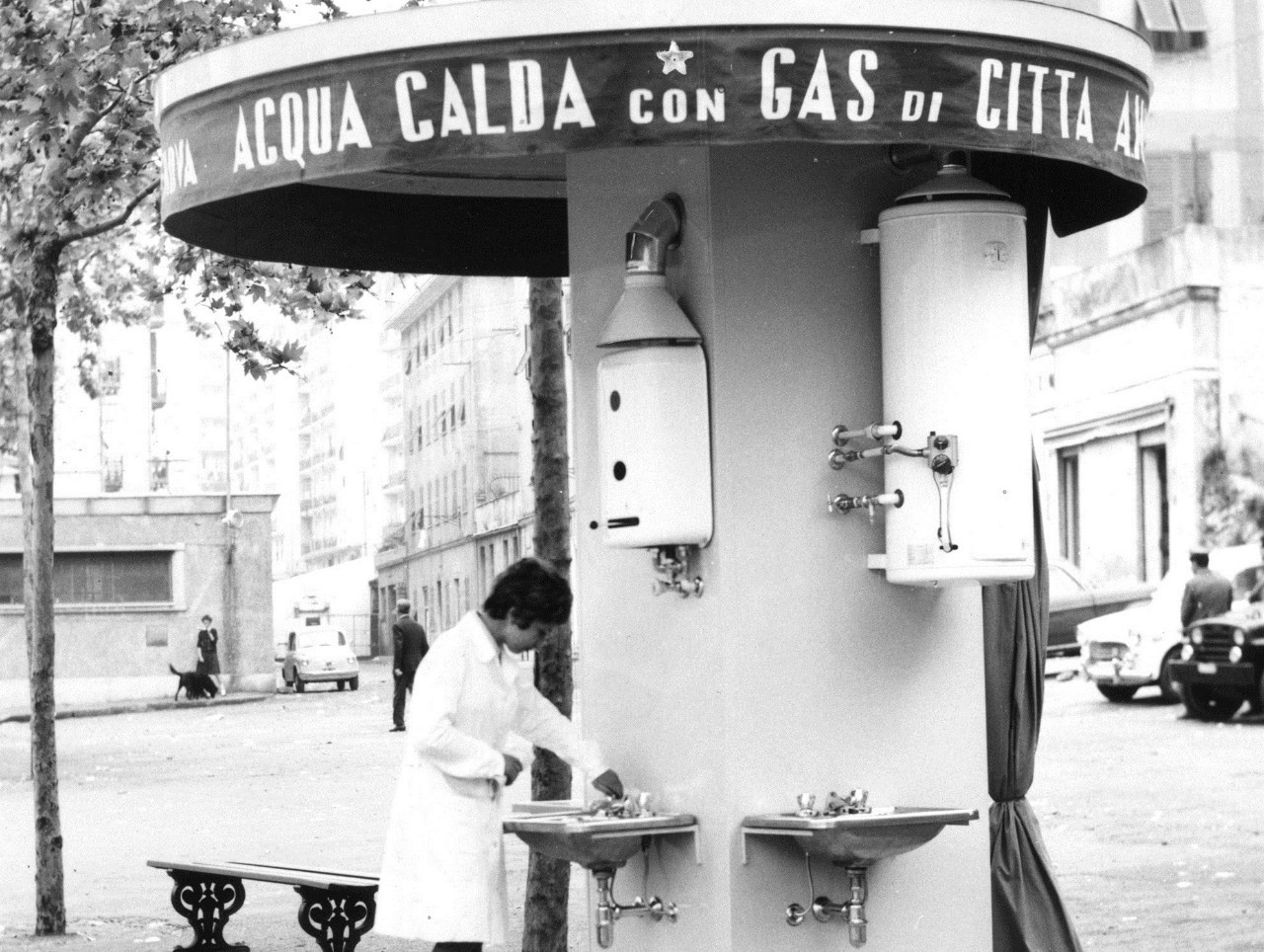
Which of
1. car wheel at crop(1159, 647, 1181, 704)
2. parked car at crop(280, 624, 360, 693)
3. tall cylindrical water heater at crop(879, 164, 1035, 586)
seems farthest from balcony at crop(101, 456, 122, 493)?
tall cylindrical water heater at crop(879, 164, 1035, 586)

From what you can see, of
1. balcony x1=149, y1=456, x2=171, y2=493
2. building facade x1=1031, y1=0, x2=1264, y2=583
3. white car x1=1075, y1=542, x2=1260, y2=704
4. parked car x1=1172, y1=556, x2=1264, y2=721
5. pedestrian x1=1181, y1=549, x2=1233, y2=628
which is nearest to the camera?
parked car x1=1172, y1=556, x2=1264, y2=721

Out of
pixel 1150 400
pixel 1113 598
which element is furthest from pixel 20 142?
pixel 1150 400

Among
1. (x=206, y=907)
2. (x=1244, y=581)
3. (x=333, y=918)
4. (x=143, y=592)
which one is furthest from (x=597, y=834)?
(x=143, y=592)

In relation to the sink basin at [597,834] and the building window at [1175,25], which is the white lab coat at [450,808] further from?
the building window at [1175,25]

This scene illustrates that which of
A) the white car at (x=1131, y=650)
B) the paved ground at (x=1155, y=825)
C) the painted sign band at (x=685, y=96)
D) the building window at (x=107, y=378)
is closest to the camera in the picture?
the painted sign band at (x=685, y=96)

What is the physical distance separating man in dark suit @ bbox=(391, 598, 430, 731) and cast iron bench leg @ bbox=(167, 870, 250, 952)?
17.7 metres

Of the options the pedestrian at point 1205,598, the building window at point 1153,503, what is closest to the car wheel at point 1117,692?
the pedestrian at point 1205,598

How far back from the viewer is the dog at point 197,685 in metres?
44.9

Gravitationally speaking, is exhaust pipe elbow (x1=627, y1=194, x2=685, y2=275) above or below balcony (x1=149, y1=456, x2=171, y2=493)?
below

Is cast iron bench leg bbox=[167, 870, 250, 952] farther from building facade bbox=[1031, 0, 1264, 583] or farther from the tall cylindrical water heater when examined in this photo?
building facade bbox=[1031, 0, 1264, 583]

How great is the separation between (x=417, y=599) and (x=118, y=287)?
49.7 metres

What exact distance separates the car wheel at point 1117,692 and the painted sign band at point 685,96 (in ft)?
65.5

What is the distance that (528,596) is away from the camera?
6371 millimetres

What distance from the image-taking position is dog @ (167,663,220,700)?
147 feet
